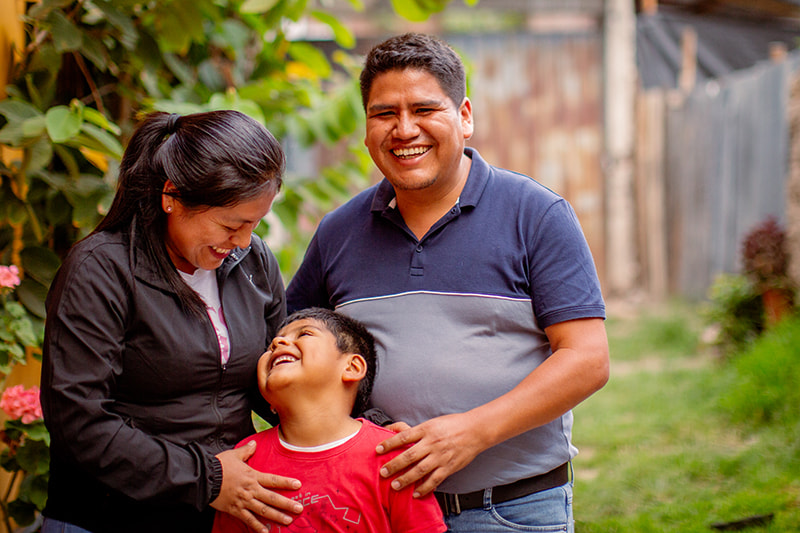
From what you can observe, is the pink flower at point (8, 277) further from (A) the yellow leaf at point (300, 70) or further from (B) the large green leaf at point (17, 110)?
(A) the yellow leaf at point (300, 70)

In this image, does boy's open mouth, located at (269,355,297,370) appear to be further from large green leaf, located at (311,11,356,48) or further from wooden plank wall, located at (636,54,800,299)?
wooden plank wall, located at (636,54,800,299)

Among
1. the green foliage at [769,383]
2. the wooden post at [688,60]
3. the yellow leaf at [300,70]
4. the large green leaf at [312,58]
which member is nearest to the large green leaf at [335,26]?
the large green leaf at [312,58]

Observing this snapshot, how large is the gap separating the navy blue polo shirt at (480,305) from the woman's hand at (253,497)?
0.38 meters

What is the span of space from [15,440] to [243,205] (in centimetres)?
123

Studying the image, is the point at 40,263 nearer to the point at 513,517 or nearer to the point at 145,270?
the point at 145,270

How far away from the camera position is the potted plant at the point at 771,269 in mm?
5191

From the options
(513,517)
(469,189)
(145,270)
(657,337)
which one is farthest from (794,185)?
(145,270)

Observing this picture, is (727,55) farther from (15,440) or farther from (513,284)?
(15,440)

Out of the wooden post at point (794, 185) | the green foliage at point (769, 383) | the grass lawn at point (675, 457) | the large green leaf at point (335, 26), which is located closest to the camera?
the grass lawn at point (675, 457)

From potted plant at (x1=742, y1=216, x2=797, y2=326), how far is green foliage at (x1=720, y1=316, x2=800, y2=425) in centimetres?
31

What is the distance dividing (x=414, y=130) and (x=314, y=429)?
829mm

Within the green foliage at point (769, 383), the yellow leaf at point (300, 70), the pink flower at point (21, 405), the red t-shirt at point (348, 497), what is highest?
the yellow leaf at point (300, 70)

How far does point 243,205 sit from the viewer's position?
1.82m

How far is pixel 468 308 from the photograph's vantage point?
6.58 feet
